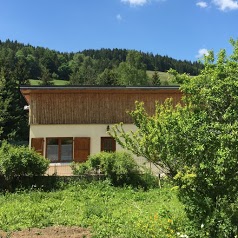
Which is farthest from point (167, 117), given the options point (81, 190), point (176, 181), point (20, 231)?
point (81, 190)

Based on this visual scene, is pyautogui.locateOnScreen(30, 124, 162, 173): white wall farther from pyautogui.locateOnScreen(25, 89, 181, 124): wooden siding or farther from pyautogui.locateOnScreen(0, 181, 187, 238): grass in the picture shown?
pyautogui.locateOnScreen(0, 181, 187, 238): grass

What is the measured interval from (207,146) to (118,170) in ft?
38.5

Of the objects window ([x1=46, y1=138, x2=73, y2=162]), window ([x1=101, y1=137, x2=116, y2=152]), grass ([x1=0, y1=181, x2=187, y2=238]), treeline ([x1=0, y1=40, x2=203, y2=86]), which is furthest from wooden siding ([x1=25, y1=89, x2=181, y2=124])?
treeline ([x1=0, y1=40, x2=203, y2=86])

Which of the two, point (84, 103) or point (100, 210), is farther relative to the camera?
point (84, 103)

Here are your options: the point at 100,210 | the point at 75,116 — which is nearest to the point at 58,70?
the point at 75,116

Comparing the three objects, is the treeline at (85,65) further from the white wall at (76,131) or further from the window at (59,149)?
the window at (59,149)

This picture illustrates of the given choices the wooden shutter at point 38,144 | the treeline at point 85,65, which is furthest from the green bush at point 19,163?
the treeline at point 85,65

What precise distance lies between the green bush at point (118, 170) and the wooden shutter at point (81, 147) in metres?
9.63

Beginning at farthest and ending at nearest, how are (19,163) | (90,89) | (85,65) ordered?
1. (85,65)
2. (90,89)
3. (19,163)

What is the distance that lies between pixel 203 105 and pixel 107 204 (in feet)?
26.3

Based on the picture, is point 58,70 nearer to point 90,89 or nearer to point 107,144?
point 90,89

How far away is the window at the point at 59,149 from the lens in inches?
1127

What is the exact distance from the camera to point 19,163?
1761 centimetres

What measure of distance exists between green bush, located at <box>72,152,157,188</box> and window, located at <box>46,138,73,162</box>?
9896 mm
